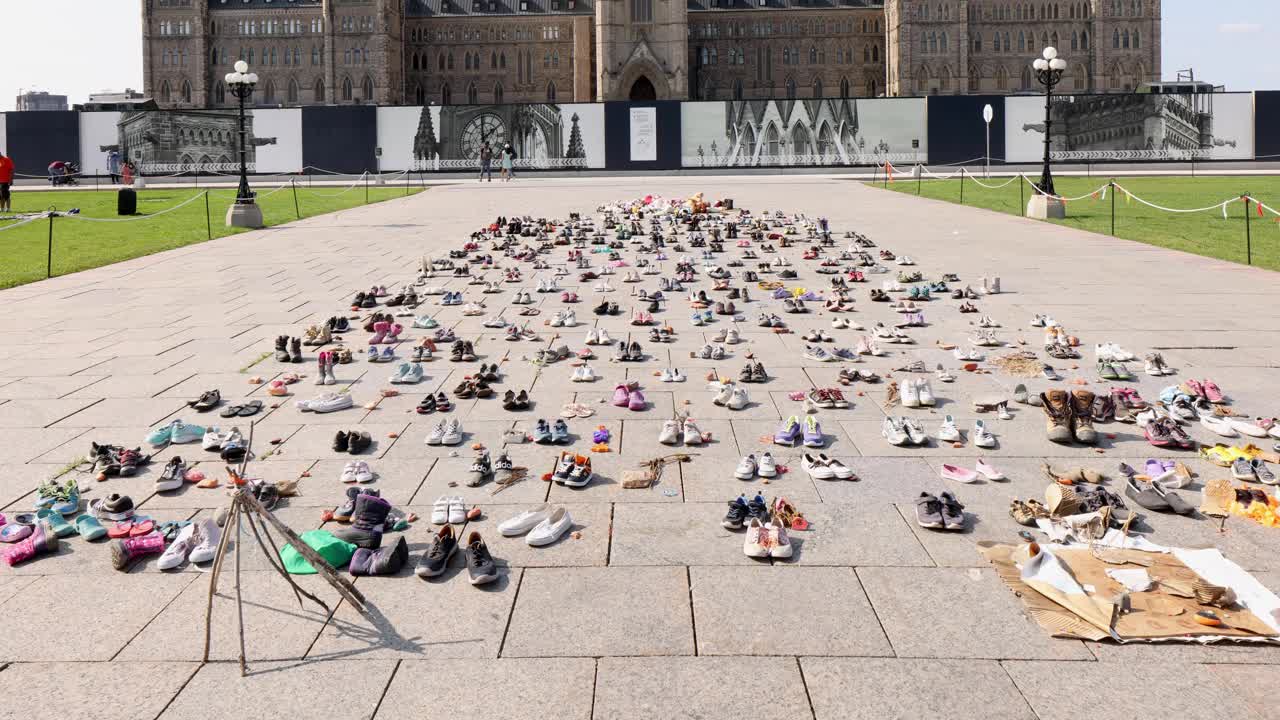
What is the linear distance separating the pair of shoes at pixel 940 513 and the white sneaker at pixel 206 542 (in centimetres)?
347

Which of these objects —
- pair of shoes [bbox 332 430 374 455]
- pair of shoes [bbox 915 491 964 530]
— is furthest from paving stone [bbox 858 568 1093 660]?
pair of shoes [bbox 332 430 374 455]

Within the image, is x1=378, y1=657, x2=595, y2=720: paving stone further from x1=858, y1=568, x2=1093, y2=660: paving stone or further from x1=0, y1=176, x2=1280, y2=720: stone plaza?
x1=858, y1=568, x2=1093, y2=660: paving stone

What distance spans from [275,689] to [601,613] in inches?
52.3

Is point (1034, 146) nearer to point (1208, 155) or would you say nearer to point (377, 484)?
point (1208, 155)

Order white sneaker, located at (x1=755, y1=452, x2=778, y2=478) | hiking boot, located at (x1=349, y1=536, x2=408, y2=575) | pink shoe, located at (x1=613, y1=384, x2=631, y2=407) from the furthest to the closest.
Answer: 1. pink shoe, located at (x1=613, y1=384, x2=631, y2=407)
2. white sneaker, located at (x1=755, y1=452, x2=778, y2=478)
3. hiking boot, located at (x1=349, y1=536, x2=408, y2=575)

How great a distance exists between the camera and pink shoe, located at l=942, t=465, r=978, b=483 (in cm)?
637

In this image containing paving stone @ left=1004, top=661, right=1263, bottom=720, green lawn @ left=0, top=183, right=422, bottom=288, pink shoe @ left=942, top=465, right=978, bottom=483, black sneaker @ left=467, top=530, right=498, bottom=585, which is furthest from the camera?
green lawn @ left=0, top=183, right=422, bottom=288

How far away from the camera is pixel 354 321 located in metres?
12.2

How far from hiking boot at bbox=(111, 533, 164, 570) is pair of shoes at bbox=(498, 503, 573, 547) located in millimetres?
1673

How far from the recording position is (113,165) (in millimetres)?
59938

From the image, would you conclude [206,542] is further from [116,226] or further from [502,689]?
[116,226]

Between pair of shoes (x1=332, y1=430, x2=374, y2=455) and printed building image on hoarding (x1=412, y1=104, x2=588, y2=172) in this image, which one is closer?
pair of shoes (x1=332, y1=430, x2=374, y2=455)

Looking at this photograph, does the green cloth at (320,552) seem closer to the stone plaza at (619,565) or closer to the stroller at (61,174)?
the stone plaza at (619,565)

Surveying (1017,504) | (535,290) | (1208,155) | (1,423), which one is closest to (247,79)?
(535,290)
